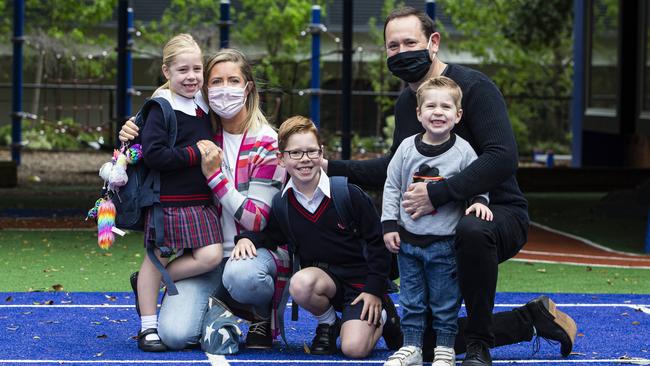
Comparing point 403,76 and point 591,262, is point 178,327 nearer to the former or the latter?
point 403,76

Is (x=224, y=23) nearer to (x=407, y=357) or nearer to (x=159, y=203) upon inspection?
(x=159, y=203)

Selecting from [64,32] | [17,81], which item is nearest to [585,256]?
[17,81]

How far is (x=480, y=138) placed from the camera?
20.7 ft

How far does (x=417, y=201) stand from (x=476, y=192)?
0.91 ft

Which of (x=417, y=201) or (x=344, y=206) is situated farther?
(x=344, y=206)

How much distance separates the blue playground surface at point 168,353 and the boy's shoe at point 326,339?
0.08 metres

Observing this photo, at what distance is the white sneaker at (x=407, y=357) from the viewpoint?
20.3ft

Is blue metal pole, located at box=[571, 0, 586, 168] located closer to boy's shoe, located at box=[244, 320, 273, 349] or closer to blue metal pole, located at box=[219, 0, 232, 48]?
blue metal pole, located at box=[219, 0, 232, 48]

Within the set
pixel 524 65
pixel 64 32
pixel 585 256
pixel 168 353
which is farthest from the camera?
pixel 64 32

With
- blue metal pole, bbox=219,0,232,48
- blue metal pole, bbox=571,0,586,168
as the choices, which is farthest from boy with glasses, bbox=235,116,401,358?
blue metal pole, bbox=571,0,586,168

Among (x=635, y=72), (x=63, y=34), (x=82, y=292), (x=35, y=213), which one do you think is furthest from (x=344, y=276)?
(x=63, y=34)

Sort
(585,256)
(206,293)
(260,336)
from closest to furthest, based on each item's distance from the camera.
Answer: (260,336)
(206,293)
(585,256)

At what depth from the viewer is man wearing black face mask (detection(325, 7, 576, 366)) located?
19.9 ft

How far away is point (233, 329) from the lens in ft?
22.6
